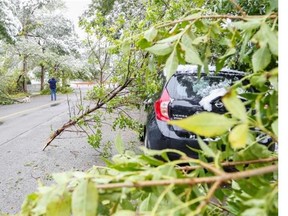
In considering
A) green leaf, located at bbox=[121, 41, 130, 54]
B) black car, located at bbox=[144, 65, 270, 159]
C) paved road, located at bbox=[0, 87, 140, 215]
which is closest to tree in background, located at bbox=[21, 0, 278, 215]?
green leaf, located at bbox=[121, 41, 130, 54]

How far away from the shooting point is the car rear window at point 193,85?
3145 millimetres

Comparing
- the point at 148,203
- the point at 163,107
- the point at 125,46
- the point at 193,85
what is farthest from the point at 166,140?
the point at 148,203

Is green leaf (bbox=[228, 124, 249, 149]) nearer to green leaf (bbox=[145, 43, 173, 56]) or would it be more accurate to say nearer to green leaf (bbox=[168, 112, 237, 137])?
green leaf (bbox=[168, 112, 237, 137])

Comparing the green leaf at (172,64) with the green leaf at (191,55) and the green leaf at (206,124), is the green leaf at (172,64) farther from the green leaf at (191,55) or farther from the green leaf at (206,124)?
the green leaf at (206,124)

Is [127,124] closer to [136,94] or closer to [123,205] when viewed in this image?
[136,94]

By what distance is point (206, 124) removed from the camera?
429 mm

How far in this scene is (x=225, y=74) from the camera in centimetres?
314

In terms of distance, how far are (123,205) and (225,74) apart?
2.75 m

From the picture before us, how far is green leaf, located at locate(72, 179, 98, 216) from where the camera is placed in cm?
45

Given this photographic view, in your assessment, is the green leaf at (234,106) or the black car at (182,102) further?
the black car at (182,102)

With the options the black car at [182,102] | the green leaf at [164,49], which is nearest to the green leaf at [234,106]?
the green leaf at [164,49]

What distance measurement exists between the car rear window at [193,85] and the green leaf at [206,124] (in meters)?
2.71
